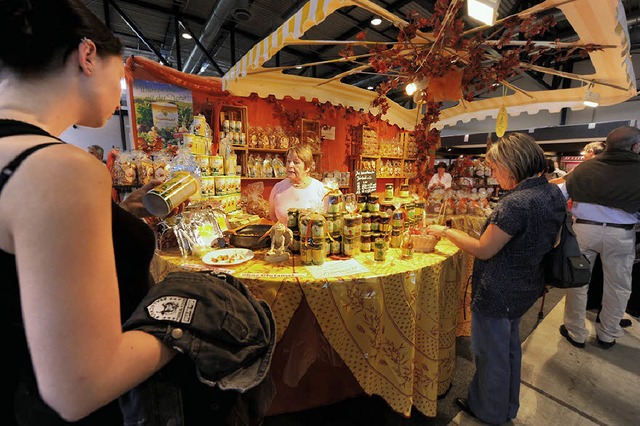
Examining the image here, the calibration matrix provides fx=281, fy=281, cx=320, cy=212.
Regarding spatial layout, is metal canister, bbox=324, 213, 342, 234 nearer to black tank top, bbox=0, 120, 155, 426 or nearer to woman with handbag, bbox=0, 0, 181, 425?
black tank top, bbox=0, 120, 155, 426

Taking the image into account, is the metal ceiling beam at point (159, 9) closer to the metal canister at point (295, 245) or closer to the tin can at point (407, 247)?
the metal canister at point (295, 245)

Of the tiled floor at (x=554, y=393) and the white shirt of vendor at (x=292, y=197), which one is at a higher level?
the white shirt of vendor at (x=292, y=197)

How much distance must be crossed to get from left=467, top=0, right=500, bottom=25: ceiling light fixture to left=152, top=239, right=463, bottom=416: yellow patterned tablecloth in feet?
4.76

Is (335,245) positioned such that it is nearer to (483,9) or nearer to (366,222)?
(366,222)

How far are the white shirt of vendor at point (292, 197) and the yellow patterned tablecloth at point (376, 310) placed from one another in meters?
1.12

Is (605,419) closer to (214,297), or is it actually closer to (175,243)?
(214,297)

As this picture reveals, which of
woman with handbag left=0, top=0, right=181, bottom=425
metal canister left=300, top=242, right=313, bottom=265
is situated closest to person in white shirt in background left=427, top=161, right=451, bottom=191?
metal canister left=300, top=242, right=313, bottom=265

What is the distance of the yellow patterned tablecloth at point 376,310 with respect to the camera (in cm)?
138

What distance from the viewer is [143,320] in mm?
601

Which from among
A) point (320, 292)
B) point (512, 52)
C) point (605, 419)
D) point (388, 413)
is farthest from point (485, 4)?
point (605, 419)

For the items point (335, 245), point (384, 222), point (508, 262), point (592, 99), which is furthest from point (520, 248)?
point (592, 99)

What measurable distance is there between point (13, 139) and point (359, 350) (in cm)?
148

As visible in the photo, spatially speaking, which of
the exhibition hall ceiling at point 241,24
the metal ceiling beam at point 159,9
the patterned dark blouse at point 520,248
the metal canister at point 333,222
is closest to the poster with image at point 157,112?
the exhibition hall ceiling at point 241,24

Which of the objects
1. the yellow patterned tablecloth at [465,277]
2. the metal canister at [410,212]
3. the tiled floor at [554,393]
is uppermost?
the metal canister at [410,212]
